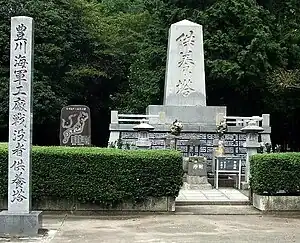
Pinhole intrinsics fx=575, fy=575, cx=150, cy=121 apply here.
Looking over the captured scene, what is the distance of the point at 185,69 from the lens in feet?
56.7

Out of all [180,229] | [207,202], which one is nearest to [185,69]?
[207,202]

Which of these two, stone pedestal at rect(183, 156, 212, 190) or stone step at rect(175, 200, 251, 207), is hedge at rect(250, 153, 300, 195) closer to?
stone step at rect(175, 200, 251, 207)

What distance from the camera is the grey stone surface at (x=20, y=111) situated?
8266mm

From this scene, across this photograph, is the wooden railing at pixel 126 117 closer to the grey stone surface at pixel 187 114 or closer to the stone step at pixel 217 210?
the grey stone surface at pixel 187 114

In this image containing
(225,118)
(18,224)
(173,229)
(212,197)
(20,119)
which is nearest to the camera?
(18,224)

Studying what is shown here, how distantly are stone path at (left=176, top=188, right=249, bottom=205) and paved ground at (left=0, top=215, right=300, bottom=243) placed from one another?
1229mm

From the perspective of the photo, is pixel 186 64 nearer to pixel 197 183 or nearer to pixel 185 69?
pixel 185 69

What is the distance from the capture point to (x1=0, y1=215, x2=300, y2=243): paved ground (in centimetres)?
773

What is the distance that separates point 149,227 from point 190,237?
40.2 inches

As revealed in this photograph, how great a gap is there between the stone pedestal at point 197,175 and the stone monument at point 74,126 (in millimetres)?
3635

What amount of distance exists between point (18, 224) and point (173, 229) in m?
2.25

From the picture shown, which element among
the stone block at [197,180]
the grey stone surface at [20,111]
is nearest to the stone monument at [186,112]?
the stone block at [197,180]

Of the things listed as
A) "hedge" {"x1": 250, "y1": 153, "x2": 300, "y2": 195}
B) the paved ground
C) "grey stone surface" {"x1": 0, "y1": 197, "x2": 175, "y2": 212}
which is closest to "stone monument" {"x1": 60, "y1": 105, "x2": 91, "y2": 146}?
"grey stone surface" {"x1": 0, "y1": 197, "x2": 175, "y2": 212}

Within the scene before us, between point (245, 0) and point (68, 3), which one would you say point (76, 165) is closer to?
point (245, 0)
